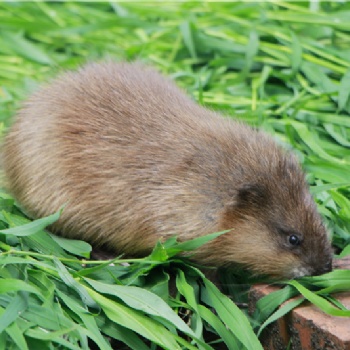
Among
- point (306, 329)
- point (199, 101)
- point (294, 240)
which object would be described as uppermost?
point (199, 101)

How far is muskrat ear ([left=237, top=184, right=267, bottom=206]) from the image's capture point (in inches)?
199

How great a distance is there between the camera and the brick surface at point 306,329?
4.40 metres

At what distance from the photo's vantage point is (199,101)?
6.61 m

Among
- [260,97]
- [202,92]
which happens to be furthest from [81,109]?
[260,97]

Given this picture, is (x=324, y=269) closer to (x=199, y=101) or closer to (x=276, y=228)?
(x=276, y=228)

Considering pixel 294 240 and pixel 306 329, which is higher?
pixel 294 240

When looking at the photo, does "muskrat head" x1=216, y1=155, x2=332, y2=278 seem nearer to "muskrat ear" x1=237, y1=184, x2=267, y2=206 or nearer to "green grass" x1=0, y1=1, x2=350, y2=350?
"muskrat ear" x1=237, y1=184, x2=267, y2=206

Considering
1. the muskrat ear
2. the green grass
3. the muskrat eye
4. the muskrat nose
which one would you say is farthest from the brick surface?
the muskrat ear

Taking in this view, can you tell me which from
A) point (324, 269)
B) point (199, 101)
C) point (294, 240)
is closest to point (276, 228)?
point (294, 240)

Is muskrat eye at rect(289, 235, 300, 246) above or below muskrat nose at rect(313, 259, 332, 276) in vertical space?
above

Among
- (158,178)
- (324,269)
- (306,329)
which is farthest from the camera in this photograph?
(158,178)

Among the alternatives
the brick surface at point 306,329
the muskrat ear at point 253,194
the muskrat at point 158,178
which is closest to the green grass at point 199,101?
the brick surface at point 306,329

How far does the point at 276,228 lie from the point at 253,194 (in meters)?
0.24

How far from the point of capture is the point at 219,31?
7.75 meters
